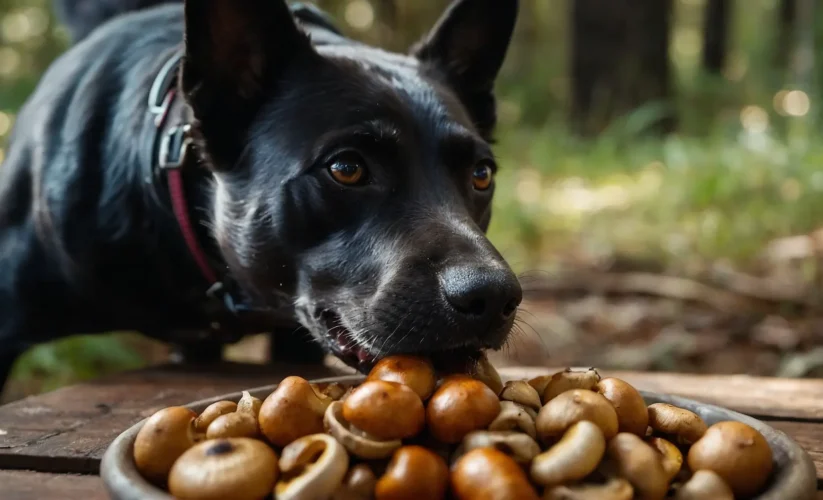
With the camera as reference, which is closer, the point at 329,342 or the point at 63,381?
the point at 329,342

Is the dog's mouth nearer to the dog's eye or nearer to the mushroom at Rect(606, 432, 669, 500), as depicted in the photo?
the dog's eye

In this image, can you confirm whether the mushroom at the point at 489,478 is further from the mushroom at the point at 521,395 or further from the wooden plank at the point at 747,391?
the wooden plank at the point at 747,391

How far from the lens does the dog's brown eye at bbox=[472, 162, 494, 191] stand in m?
1.80

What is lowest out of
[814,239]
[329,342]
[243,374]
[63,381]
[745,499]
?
[63,381]

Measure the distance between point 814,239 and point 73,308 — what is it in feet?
10.7

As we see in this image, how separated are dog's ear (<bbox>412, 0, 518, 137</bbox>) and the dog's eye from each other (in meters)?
0.53

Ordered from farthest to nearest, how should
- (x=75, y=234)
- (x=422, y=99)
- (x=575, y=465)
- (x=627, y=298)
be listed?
1. (x=627, y=298)
2. (x=75, y=234)
3. (x=422, y=99)
4. (x=575, y=465)

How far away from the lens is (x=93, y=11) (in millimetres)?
2891

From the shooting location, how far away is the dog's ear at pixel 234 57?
1701 millimetres

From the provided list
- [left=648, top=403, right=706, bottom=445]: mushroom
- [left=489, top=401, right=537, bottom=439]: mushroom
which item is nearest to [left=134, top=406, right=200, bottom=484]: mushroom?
[left=489, top=401, right=537, bottom=439]: mushroom

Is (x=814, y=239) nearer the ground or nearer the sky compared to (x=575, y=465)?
nearer the ground

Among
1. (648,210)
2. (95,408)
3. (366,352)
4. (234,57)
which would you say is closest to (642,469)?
(366,352)

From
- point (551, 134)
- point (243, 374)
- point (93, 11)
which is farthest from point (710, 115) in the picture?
point (243, 374)

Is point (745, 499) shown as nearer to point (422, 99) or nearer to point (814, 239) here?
point (422, 99)
